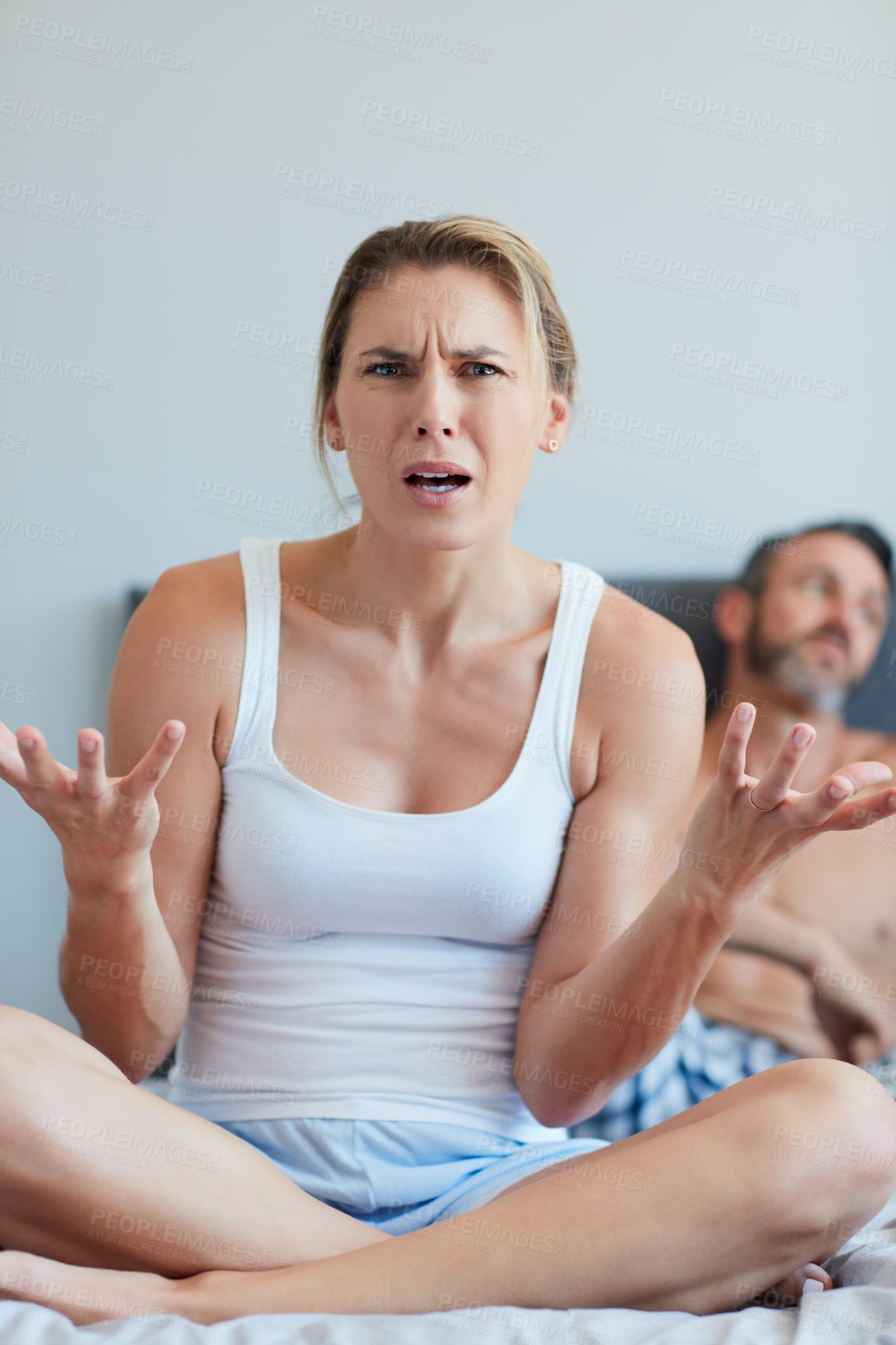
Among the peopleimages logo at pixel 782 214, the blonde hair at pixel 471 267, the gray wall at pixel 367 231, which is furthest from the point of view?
the peopleimages logo at pixel 782 214

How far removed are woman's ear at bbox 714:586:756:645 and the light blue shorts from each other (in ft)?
3.19

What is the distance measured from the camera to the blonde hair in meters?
1.11

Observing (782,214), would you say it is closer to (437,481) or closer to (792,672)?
(792,672)

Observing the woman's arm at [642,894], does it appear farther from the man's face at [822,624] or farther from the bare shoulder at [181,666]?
the man's face at [822,624]

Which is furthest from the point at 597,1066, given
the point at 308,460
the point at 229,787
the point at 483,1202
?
the point at 308,460

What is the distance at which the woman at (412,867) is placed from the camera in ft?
2.68

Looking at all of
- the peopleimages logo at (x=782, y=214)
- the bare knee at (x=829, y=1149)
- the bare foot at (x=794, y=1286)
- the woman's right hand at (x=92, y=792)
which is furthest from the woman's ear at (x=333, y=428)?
the peopleimages logo at (x=782, y=214)

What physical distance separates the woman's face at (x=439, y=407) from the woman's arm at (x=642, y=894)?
0.24 m

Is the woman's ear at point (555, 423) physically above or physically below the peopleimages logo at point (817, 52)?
below

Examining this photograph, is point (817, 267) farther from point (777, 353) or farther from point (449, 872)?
point (449, 872)

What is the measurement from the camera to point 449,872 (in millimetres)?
1048

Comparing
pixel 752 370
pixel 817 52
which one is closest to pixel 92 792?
pixel 752 370

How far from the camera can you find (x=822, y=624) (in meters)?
A: 1.78

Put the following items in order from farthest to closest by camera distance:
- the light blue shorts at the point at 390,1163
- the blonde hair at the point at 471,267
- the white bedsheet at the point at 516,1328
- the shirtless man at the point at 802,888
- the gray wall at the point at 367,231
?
the gray wall at the point at 367,231, the shirtless man at the point at 802,888, the blonde hair at the point at 471,267, the light blue shorts at the point at 390,1163, the white bedsheet at the point at 516,1328
